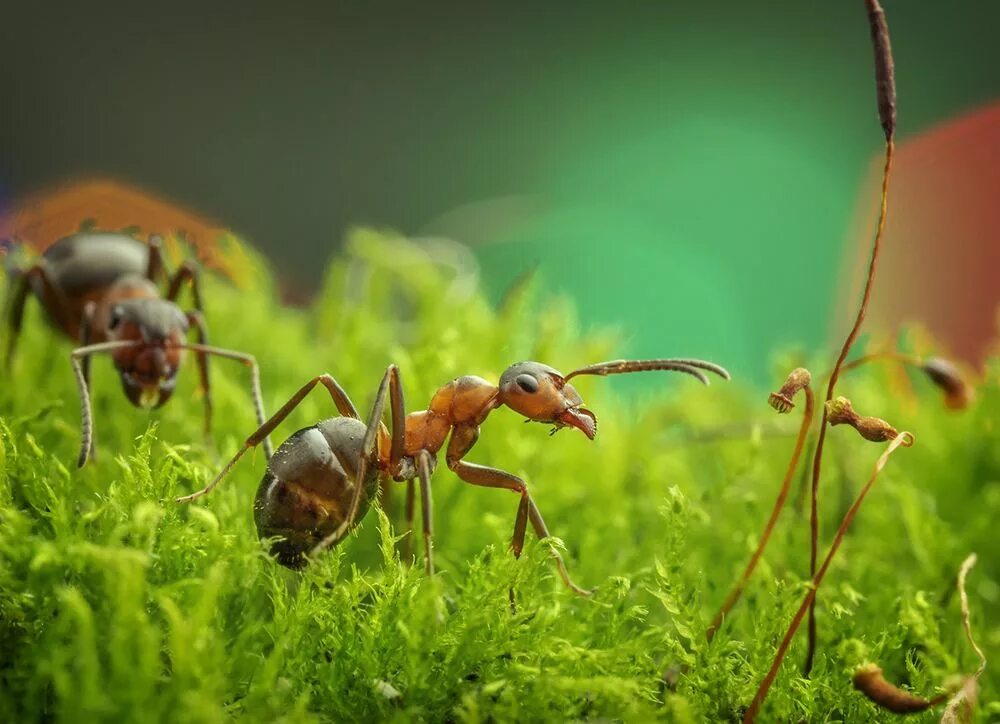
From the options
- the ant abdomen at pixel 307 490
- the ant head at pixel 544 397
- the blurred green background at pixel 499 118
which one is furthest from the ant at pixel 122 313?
the blurred green background at pixel 499 118

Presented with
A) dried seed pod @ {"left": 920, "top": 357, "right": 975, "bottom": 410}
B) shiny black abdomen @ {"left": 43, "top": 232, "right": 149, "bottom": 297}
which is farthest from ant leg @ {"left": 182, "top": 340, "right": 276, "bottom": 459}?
dried seed pod @ {"left": 920, "top": 357, "right": 975, "bottom": 410}

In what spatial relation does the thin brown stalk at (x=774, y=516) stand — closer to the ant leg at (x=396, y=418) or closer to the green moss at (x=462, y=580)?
the green moss at (x=462, y=580)

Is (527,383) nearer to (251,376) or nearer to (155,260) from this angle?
(251,376)

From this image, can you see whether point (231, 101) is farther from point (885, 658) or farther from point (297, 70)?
point (885, 658)

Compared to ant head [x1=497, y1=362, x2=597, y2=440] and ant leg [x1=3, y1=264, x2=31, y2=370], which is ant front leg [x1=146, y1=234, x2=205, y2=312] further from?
ant head [x1=497, y1=362, x2=597, y2=440]

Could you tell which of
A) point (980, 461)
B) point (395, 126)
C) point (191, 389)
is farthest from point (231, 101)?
point (980, 461)

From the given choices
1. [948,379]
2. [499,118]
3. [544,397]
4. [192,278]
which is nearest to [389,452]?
[544,397]
